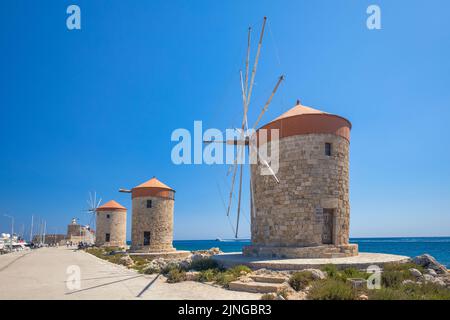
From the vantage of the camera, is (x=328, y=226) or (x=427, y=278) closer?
(x=427, y=278)

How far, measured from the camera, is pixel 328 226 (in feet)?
44.4

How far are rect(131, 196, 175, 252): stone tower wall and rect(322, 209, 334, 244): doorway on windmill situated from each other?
49.8ft

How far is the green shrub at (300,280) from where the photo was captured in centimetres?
835

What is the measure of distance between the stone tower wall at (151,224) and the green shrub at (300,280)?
17868 mm

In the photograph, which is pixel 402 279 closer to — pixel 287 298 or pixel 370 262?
pixel 370 262

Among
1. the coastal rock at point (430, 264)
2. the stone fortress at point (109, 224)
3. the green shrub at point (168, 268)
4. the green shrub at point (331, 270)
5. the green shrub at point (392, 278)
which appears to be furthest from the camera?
the stone fortress at point (109, 224)

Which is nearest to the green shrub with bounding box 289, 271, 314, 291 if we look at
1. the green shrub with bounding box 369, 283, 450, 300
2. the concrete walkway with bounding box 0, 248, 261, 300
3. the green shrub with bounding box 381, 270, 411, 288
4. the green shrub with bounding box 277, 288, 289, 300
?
the green shrub with bounding box 277, 288, 289, 300

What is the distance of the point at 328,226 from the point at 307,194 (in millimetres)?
1817

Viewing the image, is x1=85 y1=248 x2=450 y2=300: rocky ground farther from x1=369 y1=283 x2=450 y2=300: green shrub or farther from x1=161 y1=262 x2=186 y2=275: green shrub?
x1=161 y1=262 x2=186 y2=275: green shrub

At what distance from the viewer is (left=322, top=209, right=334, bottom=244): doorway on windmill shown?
1344 cm

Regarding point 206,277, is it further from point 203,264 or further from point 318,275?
point 318,275

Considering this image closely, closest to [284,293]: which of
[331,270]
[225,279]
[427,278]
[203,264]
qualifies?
[225,279]

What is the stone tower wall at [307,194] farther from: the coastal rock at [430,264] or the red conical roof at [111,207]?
the red conical roof at [111,207]

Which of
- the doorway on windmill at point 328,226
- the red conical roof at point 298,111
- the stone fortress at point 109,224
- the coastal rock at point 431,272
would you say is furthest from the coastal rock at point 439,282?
the stone fortress at point 109,224
